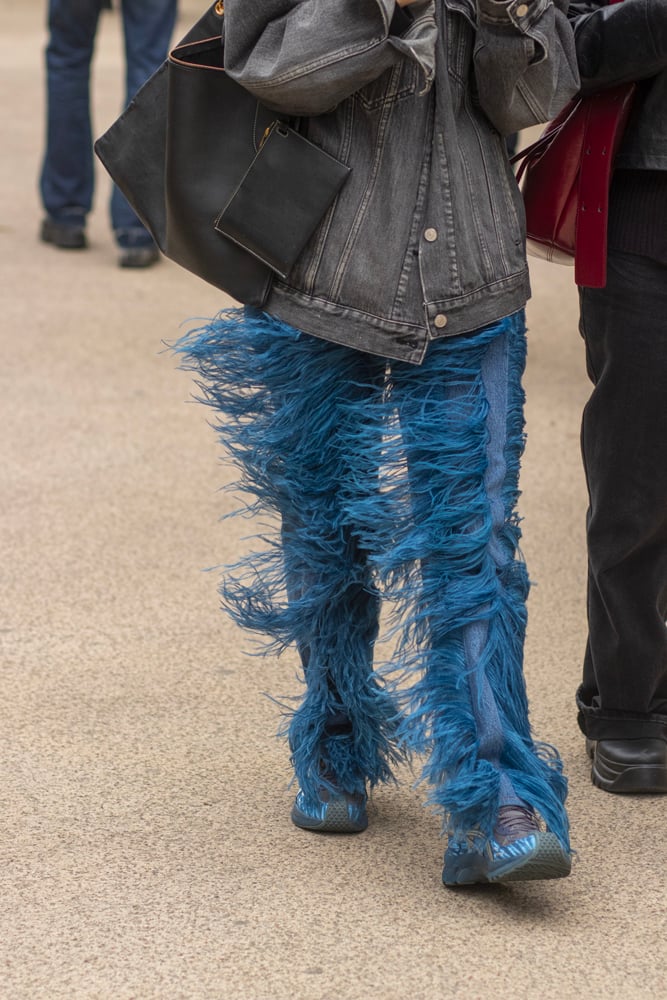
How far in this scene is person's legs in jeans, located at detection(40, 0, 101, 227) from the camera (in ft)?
21.5

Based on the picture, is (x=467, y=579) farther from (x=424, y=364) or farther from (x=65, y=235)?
(x=65, y=235)

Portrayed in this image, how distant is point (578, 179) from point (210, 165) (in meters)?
0.74

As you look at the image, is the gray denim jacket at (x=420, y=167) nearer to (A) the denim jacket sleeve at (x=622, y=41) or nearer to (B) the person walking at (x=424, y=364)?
(B) the person walking at (x=424, y=364)

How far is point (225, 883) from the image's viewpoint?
2531 millimetres

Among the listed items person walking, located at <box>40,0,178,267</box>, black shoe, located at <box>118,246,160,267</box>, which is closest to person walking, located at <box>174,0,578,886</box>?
person walking, located at <box>40,0,178,267</box>

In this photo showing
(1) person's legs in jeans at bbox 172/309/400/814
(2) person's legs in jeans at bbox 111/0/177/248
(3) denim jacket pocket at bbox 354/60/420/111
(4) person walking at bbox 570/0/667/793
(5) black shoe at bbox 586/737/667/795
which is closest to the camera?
(3) denim jacket pocket at bbox 354/60/420/111

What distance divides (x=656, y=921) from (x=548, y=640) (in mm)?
1230

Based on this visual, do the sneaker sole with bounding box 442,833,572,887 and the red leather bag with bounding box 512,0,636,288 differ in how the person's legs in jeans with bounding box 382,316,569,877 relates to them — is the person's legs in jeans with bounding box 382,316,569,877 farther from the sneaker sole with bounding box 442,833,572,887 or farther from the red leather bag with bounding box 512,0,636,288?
the red leather bag with bounding box 512,0,636,288

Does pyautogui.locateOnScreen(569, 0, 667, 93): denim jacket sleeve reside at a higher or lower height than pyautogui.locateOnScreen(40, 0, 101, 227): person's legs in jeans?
higher

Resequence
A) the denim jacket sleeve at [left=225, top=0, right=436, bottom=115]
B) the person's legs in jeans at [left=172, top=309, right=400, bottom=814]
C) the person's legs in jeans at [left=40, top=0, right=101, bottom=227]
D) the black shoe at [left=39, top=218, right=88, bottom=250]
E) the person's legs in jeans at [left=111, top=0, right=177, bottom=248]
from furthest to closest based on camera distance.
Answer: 1. the black shoe at [left=39, top=218, right=88, bottom=250]
2. the person's legs in jeans at [left=40, top=0, right=101, bottom=227]
3. the person's legs in jeans at [left=111, top=0, right=177, bottom=248]
4. the person's legs in jeans at [left=172, top=309, right=400, bottom=814]
5. the denim jacket sleeve at [left=225, top=0, right=436, bottom=115]

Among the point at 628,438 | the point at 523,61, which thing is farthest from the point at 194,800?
the point at 523,61

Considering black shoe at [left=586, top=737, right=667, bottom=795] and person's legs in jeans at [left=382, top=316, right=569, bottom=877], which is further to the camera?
black shoe at [left=586, top=737, right=667, bottom=795]

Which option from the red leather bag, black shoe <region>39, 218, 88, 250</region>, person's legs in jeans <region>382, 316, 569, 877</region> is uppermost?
the red leather bag

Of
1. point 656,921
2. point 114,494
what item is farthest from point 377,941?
point 114,494
